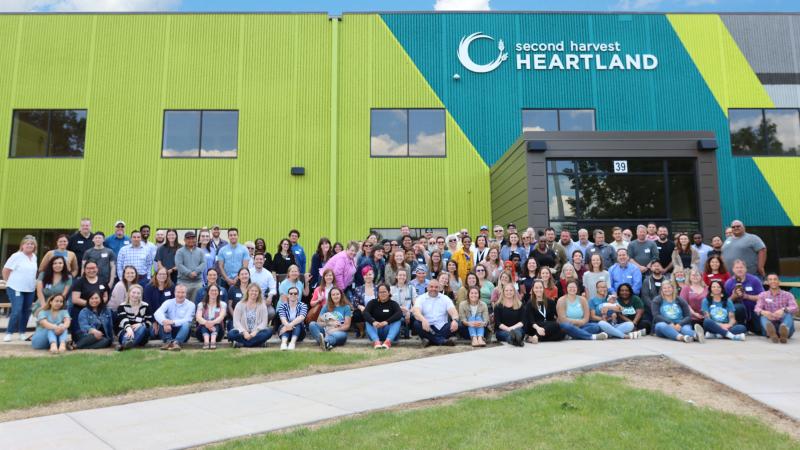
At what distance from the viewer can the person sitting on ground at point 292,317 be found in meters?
9.40

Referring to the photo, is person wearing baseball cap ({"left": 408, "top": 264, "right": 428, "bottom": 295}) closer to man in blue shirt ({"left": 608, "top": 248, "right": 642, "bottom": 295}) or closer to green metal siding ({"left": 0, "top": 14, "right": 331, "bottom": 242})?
man in blue shirt ({"left": 608, "top": 248, "right": 642, "bottom": 295})

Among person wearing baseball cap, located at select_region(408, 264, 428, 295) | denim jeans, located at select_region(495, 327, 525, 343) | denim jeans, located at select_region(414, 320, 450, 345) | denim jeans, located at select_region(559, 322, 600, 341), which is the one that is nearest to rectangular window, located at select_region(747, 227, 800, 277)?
denim jeans, located at select_region(559, 322, 600, 341)

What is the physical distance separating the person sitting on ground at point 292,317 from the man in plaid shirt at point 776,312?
762 centimetres

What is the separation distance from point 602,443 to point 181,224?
14990 mm

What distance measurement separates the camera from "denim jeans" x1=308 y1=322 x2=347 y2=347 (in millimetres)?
9139

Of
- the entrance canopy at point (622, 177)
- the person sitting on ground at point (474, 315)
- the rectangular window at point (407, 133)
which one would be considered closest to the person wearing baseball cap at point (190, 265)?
the person sitting on ground at point (474, 315)

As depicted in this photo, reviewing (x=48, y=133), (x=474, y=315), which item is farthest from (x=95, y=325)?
(x=48, y=133)

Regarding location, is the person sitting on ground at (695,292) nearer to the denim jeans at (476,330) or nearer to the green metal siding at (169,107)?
the denim jeans at (476,330)

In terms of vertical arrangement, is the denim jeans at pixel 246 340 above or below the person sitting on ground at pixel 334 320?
below

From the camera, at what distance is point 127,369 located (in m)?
7.43

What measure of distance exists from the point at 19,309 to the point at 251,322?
4328mm

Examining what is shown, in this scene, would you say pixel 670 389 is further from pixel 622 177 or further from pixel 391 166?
pixel 391 166

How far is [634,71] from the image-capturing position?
58.3ft

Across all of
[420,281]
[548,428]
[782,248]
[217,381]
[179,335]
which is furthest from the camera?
[782,248]
